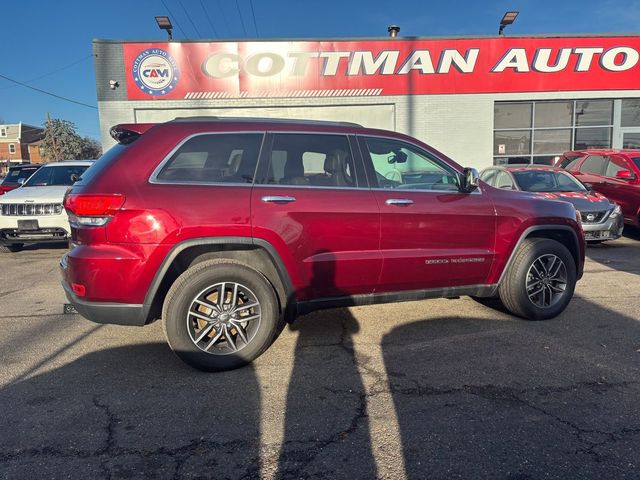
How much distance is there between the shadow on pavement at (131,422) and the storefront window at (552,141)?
1481 cm

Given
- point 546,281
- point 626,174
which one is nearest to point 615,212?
point 626,174

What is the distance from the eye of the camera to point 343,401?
9.89ft

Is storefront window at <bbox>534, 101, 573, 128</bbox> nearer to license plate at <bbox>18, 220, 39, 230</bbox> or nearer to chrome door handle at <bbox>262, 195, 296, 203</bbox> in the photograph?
chrome door handle at <bbox>262, 195, 296, 203</bbox>

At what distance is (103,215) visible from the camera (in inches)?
125

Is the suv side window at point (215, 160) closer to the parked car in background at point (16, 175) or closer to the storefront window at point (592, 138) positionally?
the parked car in background at point (16, 175)

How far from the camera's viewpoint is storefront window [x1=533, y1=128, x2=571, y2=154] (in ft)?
49.9

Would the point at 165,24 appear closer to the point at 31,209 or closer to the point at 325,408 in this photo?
the point at 31,209

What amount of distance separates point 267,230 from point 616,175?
8592 mm

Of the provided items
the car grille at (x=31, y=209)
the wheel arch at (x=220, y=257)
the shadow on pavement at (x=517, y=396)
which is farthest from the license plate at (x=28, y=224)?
the shadow on pavement at (x=517, y=396)

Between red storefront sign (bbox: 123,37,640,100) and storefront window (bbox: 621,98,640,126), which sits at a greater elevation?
red storefront sign (bbox: 123,37,640,100)

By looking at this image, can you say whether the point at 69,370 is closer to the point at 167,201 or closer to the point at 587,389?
the point at 167,201

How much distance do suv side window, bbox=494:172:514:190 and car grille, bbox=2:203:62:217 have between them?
825 centimetres

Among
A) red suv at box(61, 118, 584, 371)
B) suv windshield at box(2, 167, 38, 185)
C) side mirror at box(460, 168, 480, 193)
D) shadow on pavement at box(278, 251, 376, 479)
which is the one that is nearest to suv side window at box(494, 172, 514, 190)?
red suv at box(61, 118, 584, 371)

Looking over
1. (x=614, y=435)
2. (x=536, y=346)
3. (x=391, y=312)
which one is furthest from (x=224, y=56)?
(x=614, y=435)
